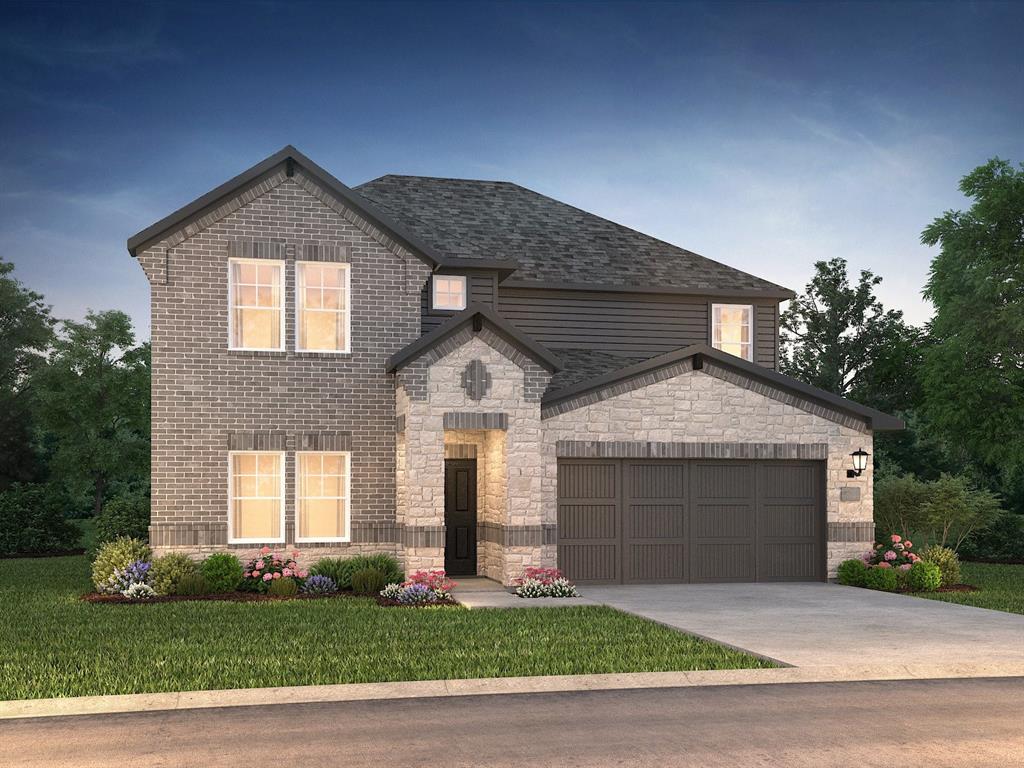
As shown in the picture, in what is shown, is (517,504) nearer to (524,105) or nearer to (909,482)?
(524,105)

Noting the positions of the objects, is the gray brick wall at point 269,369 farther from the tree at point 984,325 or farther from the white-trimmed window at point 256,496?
the tree at point 984,325

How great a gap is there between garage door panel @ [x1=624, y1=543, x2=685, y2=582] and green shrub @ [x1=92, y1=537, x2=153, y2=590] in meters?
9.33

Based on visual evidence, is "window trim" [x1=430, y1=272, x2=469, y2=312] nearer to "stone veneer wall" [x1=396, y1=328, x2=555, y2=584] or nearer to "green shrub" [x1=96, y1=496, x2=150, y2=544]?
"stone veneer wall" [x1=396, y1=328, x2=555, y2=584]

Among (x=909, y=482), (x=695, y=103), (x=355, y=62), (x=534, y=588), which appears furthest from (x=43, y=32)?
(x=909, y=482)

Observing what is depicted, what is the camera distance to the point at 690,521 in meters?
21.2

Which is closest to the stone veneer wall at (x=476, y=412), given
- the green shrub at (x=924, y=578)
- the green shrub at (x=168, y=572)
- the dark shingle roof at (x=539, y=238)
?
the green shrub at (x=168, y=572)

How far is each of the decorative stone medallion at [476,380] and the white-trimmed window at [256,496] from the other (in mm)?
3928

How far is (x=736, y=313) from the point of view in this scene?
2614cm

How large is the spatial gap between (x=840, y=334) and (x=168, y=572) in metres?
35.8

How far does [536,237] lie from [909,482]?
1119 cm

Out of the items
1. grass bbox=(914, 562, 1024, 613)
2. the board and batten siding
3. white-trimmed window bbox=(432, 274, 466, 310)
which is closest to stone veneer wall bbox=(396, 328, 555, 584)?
white-trimmed window bbox=(432, 274, 466, 310)

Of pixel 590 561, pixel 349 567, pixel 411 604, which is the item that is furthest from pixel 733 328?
pixel 411 604

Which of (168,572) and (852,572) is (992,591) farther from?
(168,572)

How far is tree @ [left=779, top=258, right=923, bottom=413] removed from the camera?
45.4 m
